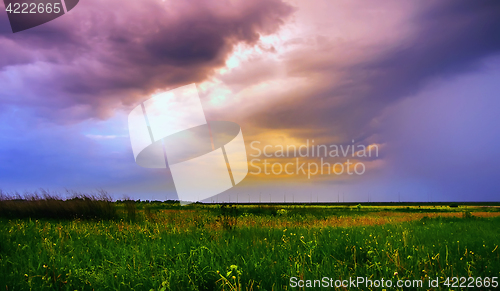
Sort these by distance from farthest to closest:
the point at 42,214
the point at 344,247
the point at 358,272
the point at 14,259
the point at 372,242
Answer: the point at 42,214 < the point at 372,242 < the point at 344,247 < the point at 14,259 < the point at 358,272

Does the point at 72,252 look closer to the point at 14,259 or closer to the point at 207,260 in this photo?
the point at 14,259

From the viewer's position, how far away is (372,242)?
634cm

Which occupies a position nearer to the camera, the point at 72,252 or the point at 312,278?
the point at 312,278

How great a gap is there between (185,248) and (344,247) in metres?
3.20

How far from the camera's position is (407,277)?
3936 millimetres

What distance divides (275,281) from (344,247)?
2.63m

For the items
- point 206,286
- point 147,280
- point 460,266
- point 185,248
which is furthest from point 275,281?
point 460,266

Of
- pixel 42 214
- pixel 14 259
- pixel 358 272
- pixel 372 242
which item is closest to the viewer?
pixel 358 272

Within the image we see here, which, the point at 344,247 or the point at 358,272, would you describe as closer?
the point at 358,272

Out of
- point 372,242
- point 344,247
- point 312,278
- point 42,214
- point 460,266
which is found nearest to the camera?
point 312,278

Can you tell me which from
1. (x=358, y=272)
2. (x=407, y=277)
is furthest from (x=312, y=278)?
(x=407, y=277)

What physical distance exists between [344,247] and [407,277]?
1.92m

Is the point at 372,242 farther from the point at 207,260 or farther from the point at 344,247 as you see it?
the point at 207,260

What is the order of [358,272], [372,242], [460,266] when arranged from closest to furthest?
[358,272]
[460,266]
[372,242]
